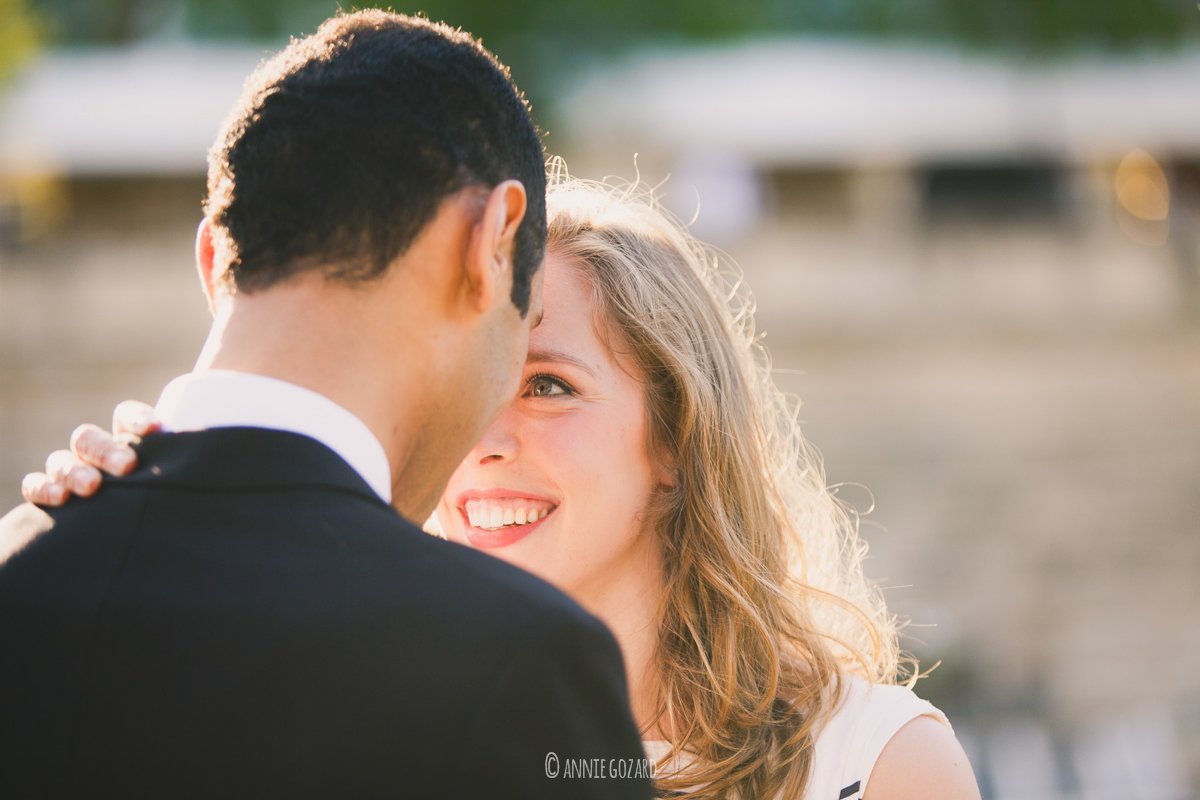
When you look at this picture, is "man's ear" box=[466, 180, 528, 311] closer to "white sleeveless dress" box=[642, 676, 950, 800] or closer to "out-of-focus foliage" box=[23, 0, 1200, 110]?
"white sleeveless dress" box=[642, 676, 950, 800]

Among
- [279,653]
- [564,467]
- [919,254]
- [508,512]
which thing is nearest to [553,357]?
[564,467]

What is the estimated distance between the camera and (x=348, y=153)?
1.74 m

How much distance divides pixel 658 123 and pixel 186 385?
19704 mm

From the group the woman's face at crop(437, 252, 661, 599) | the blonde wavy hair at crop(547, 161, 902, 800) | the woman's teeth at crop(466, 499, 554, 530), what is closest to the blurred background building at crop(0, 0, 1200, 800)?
the blonde wavy hair at crop(547, 161, 902, 800)

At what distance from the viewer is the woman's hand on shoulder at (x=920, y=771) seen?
103 inches

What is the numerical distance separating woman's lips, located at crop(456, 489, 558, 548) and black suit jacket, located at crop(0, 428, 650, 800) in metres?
1.18

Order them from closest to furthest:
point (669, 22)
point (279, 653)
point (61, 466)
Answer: point (279, 653), point (61, 466), point (669, 22)

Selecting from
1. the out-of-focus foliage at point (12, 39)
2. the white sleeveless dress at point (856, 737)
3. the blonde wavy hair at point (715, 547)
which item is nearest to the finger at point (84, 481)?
the white sleeveless dress at point (856, 737)

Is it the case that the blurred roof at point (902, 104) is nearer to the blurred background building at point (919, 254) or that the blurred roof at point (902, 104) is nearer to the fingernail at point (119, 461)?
the blurred background building at point (919, 254)

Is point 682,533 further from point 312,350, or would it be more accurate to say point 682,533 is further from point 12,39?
point 12,39

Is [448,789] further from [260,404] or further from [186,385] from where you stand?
[186,385]

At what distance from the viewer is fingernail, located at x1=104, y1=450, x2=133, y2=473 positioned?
170 centimetres

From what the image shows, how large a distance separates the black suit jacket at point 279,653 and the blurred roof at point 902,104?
62.1ft

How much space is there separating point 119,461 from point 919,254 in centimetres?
1893
